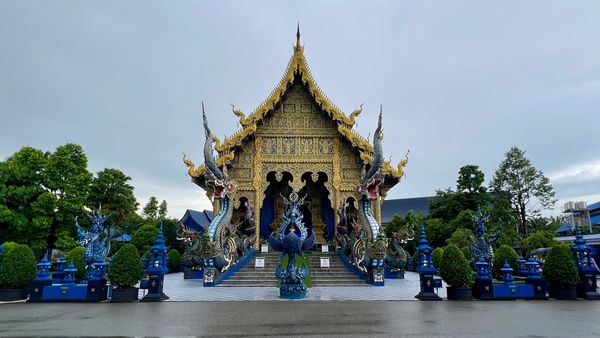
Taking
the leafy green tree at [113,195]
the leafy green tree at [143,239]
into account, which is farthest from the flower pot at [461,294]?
the leafy green tree at [113,195]

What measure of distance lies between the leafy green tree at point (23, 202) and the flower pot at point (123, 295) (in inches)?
550

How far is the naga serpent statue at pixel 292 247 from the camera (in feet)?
29.5

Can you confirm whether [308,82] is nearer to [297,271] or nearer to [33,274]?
[297,271]

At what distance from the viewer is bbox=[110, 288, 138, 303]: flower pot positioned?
8.52 meters

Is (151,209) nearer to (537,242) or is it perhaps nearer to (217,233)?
(217,233)

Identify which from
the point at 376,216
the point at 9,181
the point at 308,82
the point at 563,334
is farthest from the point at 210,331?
the point at 9,181

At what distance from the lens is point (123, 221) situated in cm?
2853

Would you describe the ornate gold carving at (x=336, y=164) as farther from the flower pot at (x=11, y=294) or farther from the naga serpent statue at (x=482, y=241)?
the flower pot at (x=11, y=294)

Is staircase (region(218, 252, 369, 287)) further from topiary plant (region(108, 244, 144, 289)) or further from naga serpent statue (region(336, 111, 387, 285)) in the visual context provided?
topiary plant (region(108, 244, 144, 289))

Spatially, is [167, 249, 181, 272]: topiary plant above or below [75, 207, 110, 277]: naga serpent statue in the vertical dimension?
below

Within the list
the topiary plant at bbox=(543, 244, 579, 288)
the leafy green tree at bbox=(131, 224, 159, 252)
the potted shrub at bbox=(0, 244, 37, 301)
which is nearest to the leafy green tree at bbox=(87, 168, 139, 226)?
the leafy green tree at bbox=(131, 224, 159, 252)

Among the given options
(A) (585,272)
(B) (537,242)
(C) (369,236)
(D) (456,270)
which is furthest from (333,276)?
(B) (537,242)

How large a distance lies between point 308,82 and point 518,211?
60.2ft

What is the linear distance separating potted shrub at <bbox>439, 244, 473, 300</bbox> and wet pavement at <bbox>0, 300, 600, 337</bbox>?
44 centimetres
